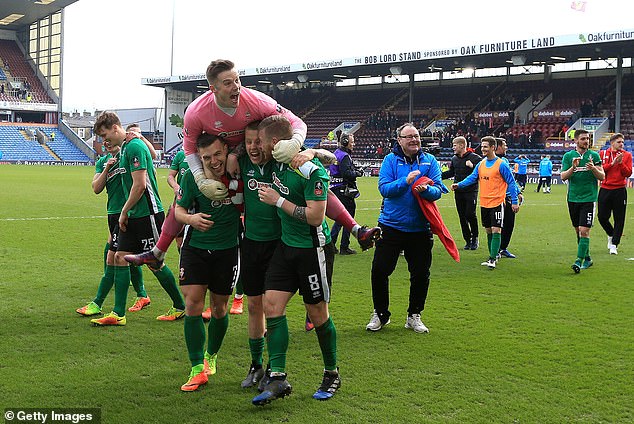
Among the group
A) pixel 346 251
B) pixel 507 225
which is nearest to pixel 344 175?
pixel 346 251

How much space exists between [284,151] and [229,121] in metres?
0.50

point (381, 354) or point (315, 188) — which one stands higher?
point (315, 188)

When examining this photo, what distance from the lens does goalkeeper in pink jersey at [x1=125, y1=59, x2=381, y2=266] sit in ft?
14.4

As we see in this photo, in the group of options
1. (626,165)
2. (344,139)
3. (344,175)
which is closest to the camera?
(626,165)

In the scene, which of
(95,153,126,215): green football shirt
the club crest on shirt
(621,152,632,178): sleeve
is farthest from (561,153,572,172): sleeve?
the club crest on shirt

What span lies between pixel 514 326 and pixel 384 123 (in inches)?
1688

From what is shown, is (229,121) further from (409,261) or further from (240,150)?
(409,261)

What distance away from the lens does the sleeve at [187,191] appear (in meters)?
4.75

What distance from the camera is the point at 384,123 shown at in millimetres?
48781

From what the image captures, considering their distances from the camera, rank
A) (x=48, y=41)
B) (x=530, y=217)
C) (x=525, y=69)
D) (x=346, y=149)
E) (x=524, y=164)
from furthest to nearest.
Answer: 1. (x=48, y=41)
2. (x=525, y=69)
3. (x=524, y=164)
4. (x=530, y=217)
5. (x=346, y=149)

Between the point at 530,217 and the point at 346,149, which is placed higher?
the point at 346,149

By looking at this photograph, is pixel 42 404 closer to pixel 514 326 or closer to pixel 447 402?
pixel 447 402

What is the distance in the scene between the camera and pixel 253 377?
4891 millimetres

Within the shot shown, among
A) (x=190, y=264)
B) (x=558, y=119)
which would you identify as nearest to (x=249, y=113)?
(x=190, y=264)
